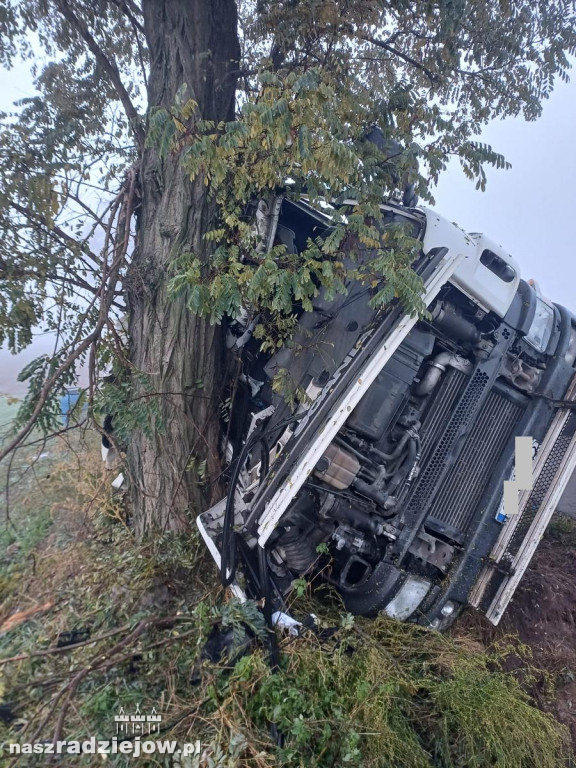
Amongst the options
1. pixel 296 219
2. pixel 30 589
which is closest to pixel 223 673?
pixel 30 589

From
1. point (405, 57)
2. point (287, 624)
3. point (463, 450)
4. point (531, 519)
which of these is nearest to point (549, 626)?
point (531, 519)

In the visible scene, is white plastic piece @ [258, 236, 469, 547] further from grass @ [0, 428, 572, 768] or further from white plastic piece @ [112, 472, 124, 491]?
white plastic piece @ [112, 472, 124, 491]

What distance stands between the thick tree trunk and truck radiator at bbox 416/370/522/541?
1581 millimetres

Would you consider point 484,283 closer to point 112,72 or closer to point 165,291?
point 165,291

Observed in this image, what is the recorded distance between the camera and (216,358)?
3.30m

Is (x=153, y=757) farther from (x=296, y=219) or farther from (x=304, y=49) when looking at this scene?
(x=304, y=49)

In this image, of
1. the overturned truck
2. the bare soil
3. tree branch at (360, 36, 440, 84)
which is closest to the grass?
the bare soil

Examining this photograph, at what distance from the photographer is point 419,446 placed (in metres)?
2.81

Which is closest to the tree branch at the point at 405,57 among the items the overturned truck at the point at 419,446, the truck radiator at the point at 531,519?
the overturned truck at the point at 419,446

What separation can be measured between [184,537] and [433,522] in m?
1.68

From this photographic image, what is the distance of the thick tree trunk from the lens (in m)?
3.03

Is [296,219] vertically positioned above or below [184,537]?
above

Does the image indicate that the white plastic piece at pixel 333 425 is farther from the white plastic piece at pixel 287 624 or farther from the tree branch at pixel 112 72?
the tree branch at pixel 112 72

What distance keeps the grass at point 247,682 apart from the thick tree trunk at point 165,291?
0.41 metres
